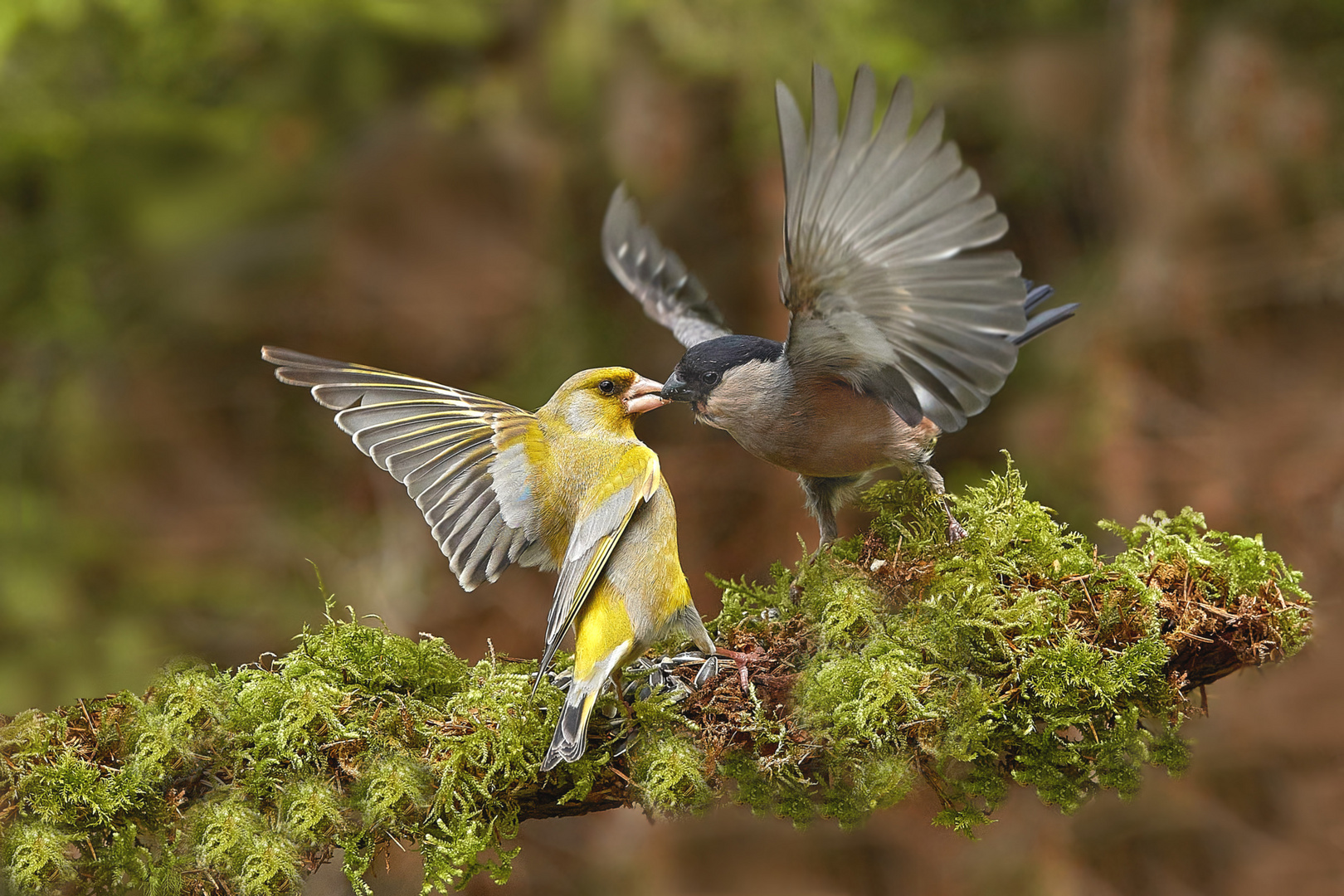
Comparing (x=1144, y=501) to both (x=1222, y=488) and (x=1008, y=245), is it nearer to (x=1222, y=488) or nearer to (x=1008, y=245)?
(x=1222, y=488)

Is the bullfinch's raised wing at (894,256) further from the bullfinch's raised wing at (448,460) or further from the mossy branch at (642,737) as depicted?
the bullfinch's raised wing at (448,460)

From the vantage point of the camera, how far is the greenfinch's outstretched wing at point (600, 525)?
9.09 feet

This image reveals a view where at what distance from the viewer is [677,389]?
10.5 feet

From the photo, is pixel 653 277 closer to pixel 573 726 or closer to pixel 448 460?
pixel 448 460

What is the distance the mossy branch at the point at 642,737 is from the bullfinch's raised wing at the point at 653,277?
170 cm

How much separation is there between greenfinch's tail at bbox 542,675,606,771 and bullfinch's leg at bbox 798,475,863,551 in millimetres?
1061

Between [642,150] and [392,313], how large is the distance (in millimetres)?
2245

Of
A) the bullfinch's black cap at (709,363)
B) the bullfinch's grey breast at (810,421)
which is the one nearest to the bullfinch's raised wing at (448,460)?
the bullfinch's black cap at (709,363)

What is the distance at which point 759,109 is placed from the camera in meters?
6.33

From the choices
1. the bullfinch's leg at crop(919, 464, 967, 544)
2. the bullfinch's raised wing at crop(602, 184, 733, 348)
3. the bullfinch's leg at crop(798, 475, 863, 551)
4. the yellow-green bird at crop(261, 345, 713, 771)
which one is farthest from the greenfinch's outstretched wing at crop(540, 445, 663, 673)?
the bullfinch's raised wing at crop(602, 184, 733, 348)

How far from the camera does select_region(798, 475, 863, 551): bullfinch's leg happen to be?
3434 millimetres

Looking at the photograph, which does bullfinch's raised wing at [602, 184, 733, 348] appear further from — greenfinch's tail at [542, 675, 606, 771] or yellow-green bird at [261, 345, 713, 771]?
greenfinch's tail at [542, 675, 606, 771]

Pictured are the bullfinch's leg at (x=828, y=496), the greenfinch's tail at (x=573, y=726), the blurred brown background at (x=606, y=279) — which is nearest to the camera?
the greenfinch's tail at (x=573, y=726)

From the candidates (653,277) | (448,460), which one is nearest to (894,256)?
(448,460)
